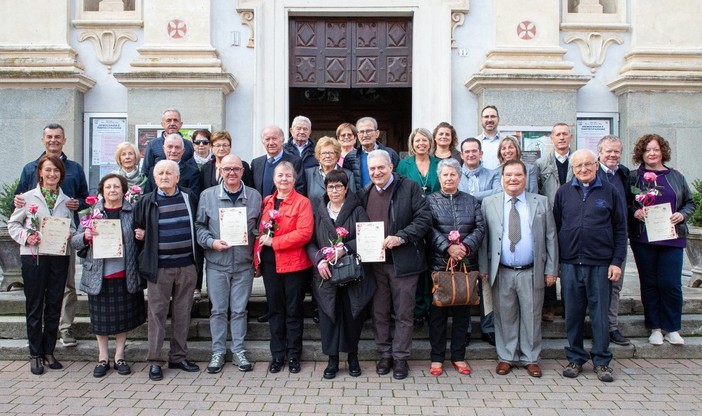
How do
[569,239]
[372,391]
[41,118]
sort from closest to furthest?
[372,391], [569,239], [41,118]

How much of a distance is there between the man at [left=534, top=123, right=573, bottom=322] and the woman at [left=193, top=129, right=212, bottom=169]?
11.2 ft

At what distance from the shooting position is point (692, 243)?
23.9ft

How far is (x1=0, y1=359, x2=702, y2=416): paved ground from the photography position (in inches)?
179

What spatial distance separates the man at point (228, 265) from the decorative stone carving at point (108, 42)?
4.91 m

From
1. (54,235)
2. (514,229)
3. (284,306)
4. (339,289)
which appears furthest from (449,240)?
(54,235)

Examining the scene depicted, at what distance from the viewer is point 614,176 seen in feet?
18.8

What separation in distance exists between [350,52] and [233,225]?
503 centimetres

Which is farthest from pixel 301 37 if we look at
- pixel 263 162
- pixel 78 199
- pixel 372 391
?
pixel 372 391

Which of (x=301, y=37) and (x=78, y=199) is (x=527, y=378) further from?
(x=301, y=37)

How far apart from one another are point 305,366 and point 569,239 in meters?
2.69

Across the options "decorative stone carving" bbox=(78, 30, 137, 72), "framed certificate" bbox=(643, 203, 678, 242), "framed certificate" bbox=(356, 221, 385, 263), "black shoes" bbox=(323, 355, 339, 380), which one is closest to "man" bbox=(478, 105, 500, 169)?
"framed certificate" bbox=(643, 203, 678, 242)

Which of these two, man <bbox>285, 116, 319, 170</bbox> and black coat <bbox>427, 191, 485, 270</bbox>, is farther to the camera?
man <bbox>285, 116, 319, 170</bbox>

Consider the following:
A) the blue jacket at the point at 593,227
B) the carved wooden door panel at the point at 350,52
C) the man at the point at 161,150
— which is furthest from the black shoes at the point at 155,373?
the carved wooden door panel at the point at 350,52

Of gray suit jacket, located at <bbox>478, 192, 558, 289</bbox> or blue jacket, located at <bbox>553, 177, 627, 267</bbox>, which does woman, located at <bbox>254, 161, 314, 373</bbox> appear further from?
blue jacket, located at <bbox>553, 177, 627, 267</bbox>
